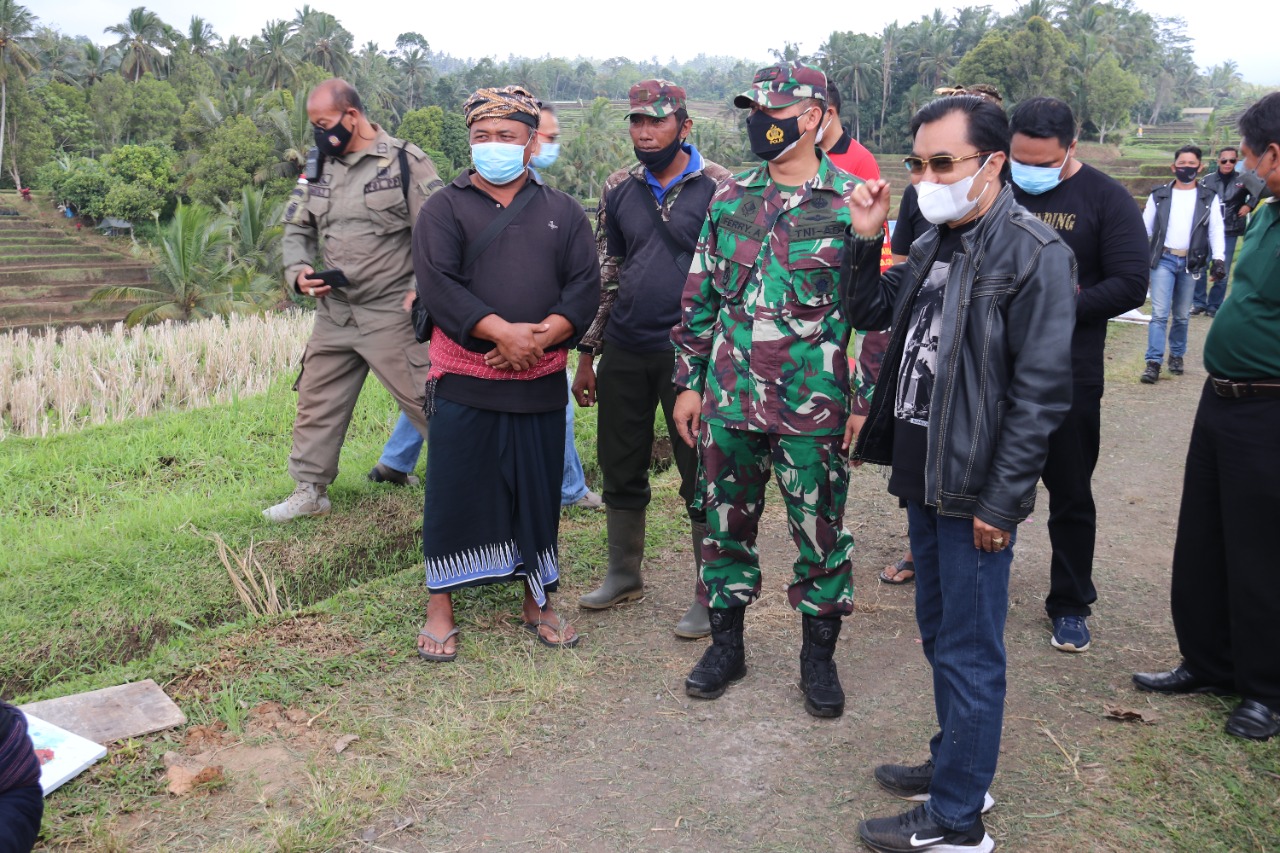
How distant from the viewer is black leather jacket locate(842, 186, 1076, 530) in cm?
250

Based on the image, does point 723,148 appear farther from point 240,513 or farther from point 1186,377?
point 240,513

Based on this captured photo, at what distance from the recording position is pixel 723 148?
68.2 metres

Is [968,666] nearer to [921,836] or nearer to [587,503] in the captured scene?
[921,836]

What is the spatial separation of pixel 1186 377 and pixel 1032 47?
200 feet

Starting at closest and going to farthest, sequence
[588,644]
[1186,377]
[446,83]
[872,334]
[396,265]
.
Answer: [872,334]
[588,644]
[396,265]
[1186,377]
[446,83]

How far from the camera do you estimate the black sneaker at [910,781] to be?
9.84 feet

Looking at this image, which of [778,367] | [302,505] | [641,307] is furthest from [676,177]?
[302,505]

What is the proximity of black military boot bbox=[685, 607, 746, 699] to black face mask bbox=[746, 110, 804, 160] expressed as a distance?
1.62 m

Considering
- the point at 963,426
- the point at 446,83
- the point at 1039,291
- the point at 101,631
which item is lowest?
the point at 101,631

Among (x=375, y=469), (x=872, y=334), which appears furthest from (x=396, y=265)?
(x=872, y=334)

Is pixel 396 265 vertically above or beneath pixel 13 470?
above

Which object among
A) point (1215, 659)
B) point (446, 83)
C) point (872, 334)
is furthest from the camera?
point (446, 83)

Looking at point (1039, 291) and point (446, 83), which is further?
point (446, 83)

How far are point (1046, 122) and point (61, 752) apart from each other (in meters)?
4.05
